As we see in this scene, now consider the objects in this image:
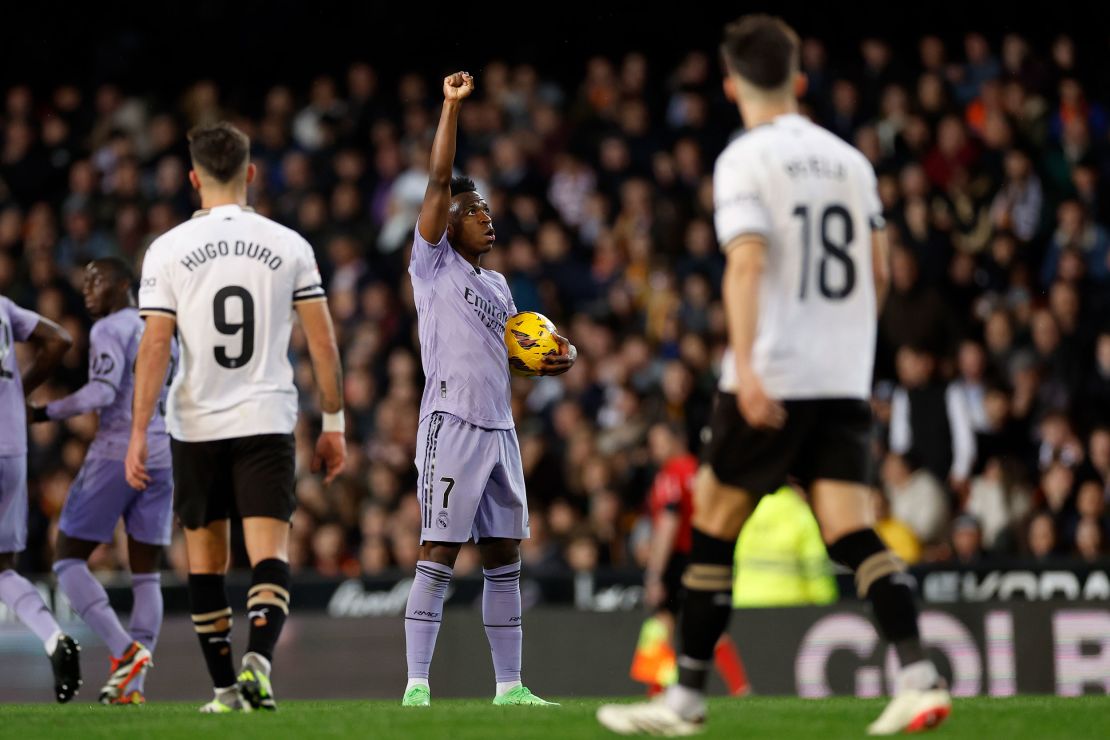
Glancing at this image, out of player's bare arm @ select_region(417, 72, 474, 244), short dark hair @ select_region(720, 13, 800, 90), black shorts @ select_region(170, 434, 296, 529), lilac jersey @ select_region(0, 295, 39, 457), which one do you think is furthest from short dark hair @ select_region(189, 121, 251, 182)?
short dark hair @ select_region(720, 13, 800, 90)

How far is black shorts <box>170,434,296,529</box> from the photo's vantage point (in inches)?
286

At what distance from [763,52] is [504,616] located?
350cm

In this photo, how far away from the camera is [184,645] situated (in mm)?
13203

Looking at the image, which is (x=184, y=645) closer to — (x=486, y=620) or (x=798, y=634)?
(x=798, y=634)

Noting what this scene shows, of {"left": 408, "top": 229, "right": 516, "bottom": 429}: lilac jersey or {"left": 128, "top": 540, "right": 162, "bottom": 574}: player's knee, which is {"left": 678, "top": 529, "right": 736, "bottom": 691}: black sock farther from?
{"left": 128, "top": 540, "right": 162, "bottom": 574}: player's knee

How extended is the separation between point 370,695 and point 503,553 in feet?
17.0

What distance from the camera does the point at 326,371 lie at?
757cm

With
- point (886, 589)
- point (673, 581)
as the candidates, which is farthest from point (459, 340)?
point (673, 581)

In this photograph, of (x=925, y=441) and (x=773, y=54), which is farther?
(x=925, y=441)

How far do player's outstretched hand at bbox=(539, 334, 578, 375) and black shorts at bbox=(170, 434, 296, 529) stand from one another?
148 centimetres

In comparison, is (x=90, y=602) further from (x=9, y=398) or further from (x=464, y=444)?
(x=464, y=444)

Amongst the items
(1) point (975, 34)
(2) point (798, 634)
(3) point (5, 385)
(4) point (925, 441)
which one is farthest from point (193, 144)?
(1) point (975, 34)

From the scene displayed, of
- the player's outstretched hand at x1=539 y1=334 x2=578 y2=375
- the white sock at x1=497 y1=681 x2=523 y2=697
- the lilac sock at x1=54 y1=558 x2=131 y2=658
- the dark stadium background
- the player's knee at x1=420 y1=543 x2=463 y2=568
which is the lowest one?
the white sock at x1=497 y1=681 x2=523 y2=697

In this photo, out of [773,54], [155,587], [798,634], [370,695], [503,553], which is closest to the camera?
[773,54]
